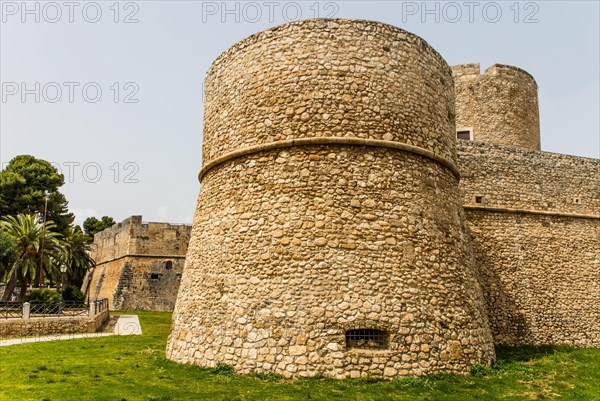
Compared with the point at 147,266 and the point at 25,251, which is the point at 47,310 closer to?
the point at 25,251

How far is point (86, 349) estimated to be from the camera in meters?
13.3

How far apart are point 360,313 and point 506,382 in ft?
9.30

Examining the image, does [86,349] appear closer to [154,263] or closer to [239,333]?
[239,333]

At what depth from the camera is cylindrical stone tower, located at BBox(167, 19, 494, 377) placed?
892 cm

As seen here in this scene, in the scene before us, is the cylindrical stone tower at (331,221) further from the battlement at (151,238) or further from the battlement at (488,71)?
the battlement at (151,238)

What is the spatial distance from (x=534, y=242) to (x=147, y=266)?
25796 millimetres

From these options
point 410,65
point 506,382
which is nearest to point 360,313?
point 506,382

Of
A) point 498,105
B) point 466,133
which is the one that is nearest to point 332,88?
point 466,133

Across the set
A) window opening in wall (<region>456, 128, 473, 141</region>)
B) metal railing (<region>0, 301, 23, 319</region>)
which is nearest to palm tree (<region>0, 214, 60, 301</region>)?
metal railing (<region>0, 301, 23, 319</region>)

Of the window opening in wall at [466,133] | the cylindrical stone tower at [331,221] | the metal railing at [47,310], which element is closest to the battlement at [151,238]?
the metal railing at [47,310]

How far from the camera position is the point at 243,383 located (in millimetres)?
8391

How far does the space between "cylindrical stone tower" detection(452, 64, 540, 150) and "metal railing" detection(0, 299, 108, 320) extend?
15.4 m

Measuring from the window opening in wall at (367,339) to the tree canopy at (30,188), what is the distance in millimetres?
34378

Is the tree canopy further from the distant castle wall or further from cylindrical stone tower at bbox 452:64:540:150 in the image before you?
cylindrical stone tower at bbox 452:64:540:150
